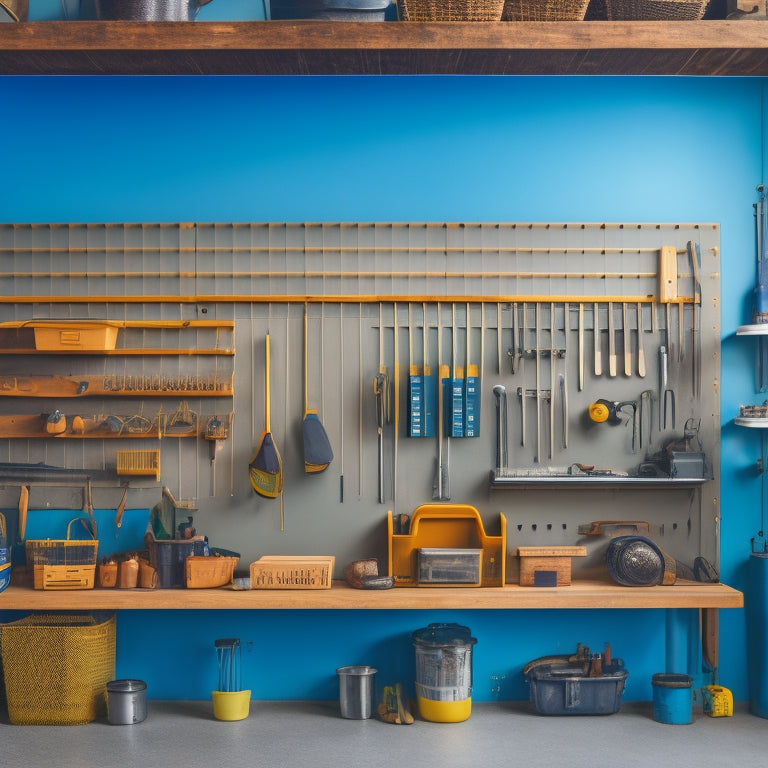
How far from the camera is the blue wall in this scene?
470 cm

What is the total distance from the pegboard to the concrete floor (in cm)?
81

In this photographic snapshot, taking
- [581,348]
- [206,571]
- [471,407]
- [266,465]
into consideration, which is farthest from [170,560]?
[581,348]

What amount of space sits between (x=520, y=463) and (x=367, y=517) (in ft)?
2.68

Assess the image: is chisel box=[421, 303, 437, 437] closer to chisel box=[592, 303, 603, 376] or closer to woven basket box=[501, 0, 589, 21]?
chisel box=[592, 303, 603, 376]

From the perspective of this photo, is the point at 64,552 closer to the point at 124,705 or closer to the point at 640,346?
the point at 124,705

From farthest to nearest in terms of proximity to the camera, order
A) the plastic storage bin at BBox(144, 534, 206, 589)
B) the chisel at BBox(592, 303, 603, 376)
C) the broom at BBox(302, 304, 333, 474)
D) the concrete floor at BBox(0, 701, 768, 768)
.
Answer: the chisel at BBox(592, 303, 603, 376), the broom at BBox(302, 304, 333, 474), the plastic storage bin at BBox(144, 534, 206, 589), the concrete floor at BBox(0, 701, 768, 768)

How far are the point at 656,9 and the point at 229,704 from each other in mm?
3793

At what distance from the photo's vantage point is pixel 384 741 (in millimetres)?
4070

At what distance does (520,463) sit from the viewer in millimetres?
4648

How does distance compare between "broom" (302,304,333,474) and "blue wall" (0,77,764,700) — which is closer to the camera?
"broom" (302,304,333,474)

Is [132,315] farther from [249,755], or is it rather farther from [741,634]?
[741,634]

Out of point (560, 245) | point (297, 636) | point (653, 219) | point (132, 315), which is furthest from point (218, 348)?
point (653, 219)

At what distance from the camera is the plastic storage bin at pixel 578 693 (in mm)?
4355

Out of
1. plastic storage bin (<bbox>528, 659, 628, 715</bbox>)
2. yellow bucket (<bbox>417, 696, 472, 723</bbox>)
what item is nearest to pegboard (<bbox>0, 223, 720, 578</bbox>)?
plastic storage bin (<bbox>528, 659, 628, 715</bbox>)
